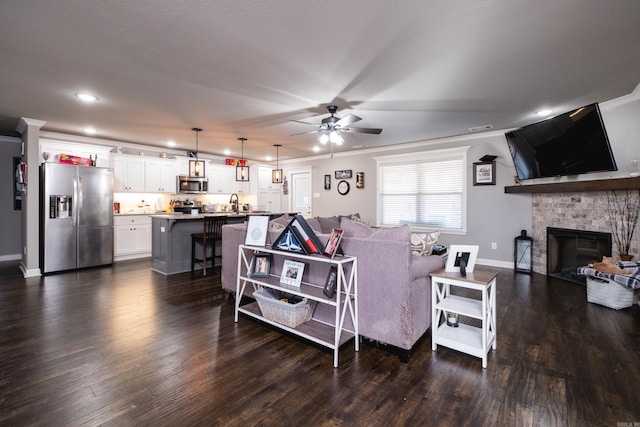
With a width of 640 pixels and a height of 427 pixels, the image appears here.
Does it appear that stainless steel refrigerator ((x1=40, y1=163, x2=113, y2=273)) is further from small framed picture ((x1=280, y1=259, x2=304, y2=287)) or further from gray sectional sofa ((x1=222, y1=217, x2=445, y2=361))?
gray sectional sofa ((x1=222, y1=217, x2=445, y2=361))

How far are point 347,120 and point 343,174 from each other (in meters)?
3.91

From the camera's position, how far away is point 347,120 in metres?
3.64

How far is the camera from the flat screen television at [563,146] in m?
3.62

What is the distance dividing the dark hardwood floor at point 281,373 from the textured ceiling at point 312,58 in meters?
2.51

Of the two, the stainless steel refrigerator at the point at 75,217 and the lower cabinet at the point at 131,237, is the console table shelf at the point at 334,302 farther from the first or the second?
the lower cabinet at the point at 131,237

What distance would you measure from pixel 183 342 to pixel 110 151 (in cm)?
540

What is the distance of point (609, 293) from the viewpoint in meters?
3.37

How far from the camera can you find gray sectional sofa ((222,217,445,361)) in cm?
227

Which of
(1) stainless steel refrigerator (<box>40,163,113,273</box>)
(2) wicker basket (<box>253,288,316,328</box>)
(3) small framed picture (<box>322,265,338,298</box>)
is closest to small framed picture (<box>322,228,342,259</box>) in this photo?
(3) small framed picture (<box>322,265,338,298</box>)

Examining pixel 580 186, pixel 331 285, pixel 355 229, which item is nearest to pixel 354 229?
pixel 355 229

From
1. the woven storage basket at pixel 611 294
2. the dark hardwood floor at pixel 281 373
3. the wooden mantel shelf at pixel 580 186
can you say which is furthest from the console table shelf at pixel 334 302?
the wooden mantel shelf at pixel 580 186

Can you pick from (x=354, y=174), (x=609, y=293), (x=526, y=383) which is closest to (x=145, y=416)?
(x=526, y=383)

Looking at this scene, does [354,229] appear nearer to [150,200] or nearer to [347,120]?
[347,120]

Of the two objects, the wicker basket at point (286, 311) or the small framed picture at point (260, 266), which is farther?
the small framed picture at point (260, 266)
